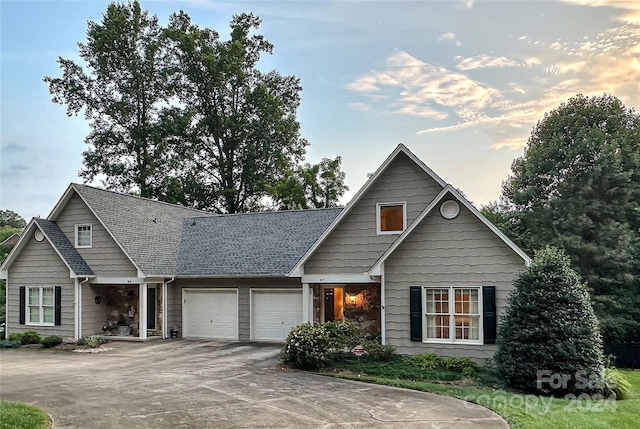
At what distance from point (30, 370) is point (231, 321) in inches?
298

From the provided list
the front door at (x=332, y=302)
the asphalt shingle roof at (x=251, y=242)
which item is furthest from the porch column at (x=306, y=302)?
the asphalt shingle roof at (x=251, y=242)

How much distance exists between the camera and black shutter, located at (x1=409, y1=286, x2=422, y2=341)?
14.5 metres

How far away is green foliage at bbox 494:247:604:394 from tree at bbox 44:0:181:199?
94.7 ft

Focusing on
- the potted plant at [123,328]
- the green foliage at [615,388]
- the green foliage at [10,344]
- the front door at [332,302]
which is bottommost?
the green foliage at [10,344]

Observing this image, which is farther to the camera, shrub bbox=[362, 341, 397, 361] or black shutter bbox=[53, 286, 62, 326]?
black shutter bbox=[53, 286, 62, 326]

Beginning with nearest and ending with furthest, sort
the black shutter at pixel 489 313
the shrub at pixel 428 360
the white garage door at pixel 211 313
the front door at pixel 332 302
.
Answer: the shrub at pixel 428 360, the black shutter at pixel 489 313, the front door at pixel 332 302, the white garage door at pixel 211 313

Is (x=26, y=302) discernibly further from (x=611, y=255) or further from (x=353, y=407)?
(x=611, y=255)

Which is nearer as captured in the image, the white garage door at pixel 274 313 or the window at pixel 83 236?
the white garage door at pixel 274 313

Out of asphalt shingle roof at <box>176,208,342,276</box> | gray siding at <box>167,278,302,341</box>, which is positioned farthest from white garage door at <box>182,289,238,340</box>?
asphalt shingle roof at <box>176,208,342,276</box>

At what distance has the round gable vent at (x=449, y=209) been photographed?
1453 cm

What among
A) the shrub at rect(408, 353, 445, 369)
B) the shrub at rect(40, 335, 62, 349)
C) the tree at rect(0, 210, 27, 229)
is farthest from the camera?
the tree at rect(0, 210, 27, 229)

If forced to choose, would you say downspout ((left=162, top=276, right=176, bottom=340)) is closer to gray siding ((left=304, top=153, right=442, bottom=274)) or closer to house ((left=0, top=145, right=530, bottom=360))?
house ((left=0, top=145, right=530, bottom=360))

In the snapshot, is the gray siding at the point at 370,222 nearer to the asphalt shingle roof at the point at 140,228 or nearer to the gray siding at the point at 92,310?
the asphalt shingle roof at the point at 140,228

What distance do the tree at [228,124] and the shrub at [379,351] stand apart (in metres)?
23.3
